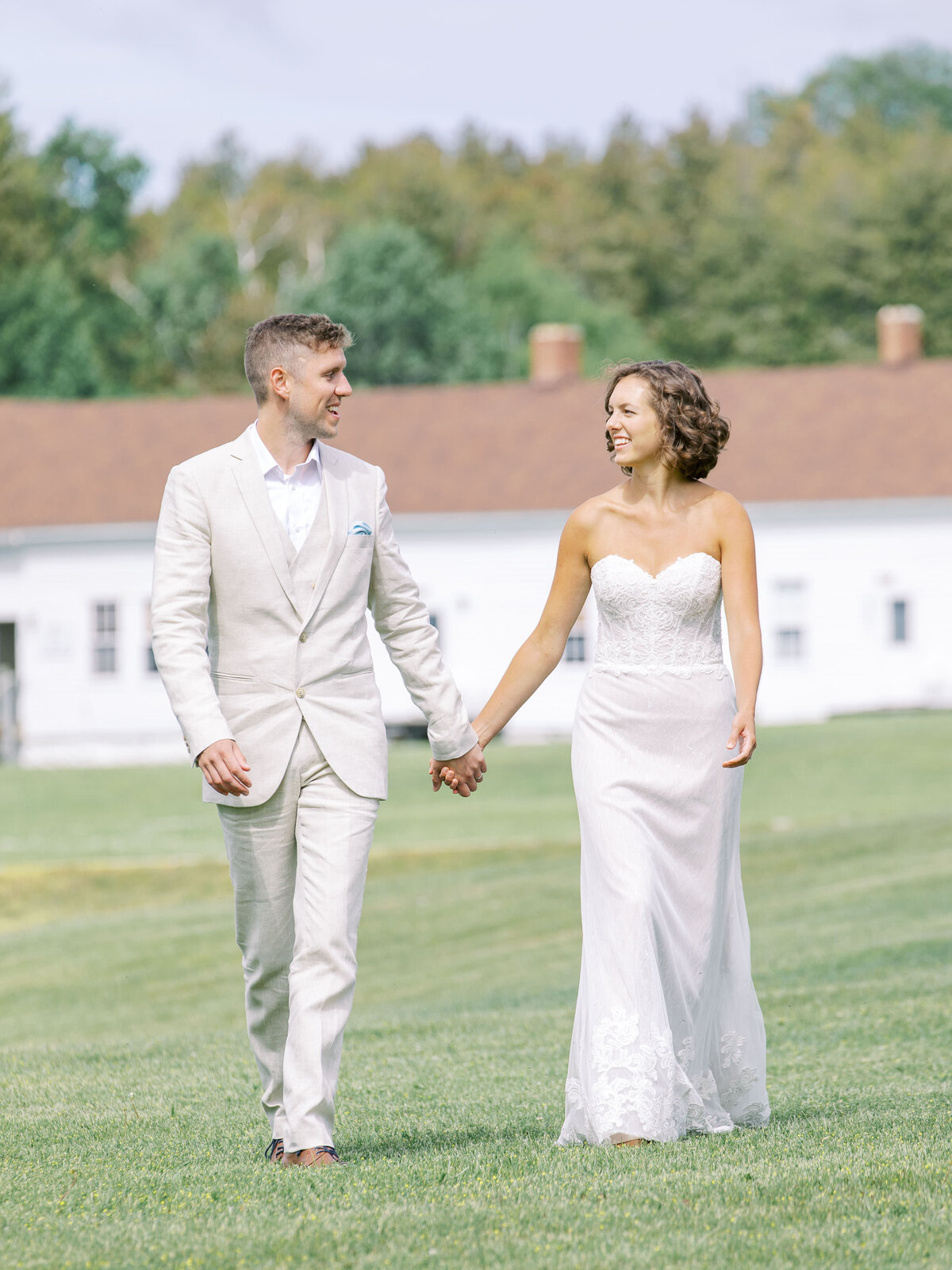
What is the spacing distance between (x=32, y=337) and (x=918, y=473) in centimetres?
2717

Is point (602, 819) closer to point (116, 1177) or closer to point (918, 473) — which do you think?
point (116, 1177)

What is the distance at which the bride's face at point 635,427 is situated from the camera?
6160 millimetres

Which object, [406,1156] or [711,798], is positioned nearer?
[406,1156]

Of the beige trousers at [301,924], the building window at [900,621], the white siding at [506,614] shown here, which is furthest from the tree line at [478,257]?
the beige trousers at [301,924]

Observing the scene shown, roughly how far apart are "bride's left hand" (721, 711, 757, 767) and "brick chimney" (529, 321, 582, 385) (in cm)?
3375

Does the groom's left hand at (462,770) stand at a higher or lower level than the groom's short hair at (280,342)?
lower

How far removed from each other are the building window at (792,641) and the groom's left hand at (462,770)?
98.0 ft

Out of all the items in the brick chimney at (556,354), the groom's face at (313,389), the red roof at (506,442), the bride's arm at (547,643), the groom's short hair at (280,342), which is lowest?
the bride's arm at (547,643)

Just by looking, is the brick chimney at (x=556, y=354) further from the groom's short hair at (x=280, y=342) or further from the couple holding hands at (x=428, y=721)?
the groom's short hair at (x=280, y=342)

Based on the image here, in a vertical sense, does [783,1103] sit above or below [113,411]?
below

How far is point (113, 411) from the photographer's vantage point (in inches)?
1569

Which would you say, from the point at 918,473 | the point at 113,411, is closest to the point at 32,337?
the point at 113,411

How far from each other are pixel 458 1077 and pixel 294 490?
9.80 feet

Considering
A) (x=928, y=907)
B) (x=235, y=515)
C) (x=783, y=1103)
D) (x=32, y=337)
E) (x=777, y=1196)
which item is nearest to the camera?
(x=777, y=1196)
